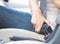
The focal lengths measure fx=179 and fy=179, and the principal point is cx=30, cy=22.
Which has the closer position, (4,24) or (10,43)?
(10,43)

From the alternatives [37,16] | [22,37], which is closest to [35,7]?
[37,16]

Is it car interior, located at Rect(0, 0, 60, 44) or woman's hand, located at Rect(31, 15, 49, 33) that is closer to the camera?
car interior, located at Rect(0, 0, 60, 44)

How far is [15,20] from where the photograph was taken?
3.61 ft

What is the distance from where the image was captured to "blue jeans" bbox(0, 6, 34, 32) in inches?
42.7

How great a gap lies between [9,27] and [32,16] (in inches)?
6.2

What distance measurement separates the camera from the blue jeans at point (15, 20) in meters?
1.08

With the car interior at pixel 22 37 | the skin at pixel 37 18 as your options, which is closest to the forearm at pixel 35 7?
the skin at pixel 37 18

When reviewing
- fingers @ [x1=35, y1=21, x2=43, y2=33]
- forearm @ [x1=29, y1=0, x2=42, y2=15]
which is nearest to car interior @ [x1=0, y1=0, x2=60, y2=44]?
fingers @ [x1=35, y1=21, x2=43, y2=33]

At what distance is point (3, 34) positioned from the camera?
3.23 feet

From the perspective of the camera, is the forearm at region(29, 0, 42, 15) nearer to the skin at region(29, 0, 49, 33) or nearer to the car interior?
the skin at region(29, 0, 49, 33)

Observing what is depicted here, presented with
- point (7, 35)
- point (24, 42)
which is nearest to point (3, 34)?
point (7, 35)

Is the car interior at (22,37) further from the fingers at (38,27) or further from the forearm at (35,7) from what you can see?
the forearm at (35,7)

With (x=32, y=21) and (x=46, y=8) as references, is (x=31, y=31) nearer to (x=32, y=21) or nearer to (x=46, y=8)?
(x=32, y=21)

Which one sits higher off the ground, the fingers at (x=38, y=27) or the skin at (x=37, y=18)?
the skin at (x=37, y=18)
